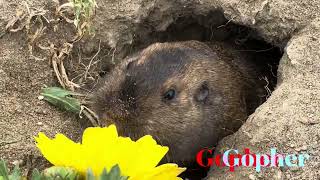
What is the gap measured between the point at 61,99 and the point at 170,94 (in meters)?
0.68

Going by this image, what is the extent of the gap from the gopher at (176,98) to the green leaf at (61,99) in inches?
5.1

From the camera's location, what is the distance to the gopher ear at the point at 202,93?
3.69 meters

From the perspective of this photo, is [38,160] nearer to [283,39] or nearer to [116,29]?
[116,29]

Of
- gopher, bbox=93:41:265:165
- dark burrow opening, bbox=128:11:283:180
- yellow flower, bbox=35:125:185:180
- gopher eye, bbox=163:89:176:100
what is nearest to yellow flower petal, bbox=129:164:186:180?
yellow flower, bbox=35:125:185:180

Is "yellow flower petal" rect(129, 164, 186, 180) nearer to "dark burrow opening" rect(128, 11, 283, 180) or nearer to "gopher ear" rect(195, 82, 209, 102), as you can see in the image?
"gopher ear" rect(195, 82, 209, 102)

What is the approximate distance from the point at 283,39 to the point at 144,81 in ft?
3.78

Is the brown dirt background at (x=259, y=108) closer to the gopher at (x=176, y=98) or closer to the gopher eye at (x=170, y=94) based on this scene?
the gopher at (x=176, y=98)

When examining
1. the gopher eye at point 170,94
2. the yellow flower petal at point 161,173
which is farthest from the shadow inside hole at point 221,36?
the yellow flower petal at point 161,173

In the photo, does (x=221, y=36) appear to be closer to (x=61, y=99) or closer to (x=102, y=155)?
(x=61, y=99)

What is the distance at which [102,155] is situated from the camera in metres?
2.28

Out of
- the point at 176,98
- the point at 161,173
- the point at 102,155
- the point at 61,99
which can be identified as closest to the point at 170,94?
the point at 176,98

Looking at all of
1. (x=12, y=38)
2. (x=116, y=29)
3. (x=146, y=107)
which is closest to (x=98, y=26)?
(x=116, y=29)

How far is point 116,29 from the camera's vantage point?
4.03 m

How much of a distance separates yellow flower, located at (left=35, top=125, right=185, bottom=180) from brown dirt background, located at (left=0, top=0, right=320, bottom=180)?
0.77 m
